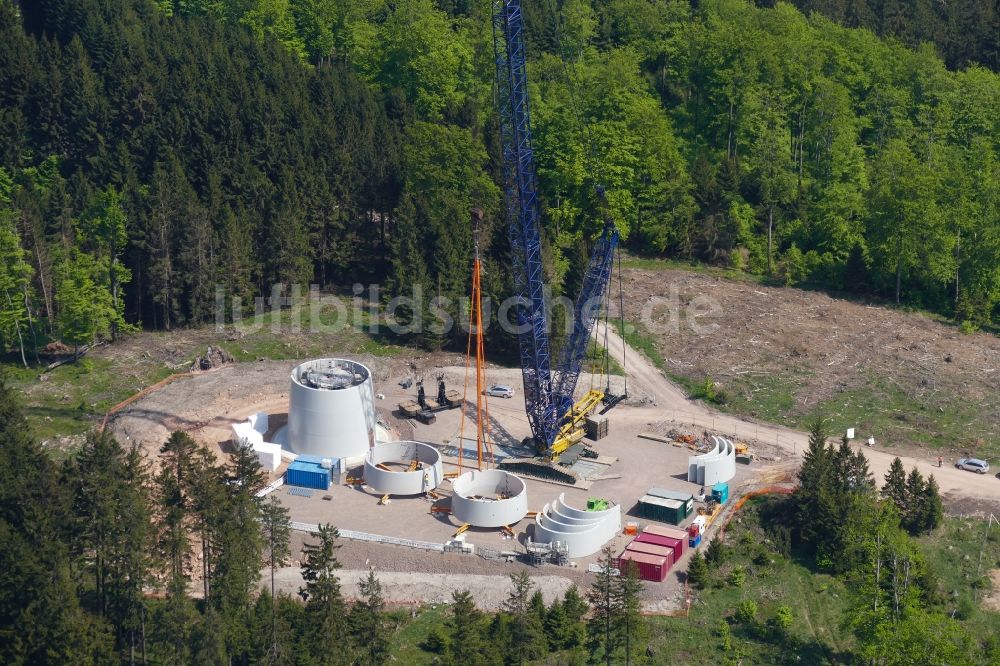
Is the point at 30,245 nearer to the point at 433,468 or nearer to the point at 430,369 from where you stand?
the point at 430,369

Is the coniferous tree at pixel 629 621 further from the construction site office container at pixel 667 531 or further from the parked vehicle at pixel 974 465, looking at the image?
the parked vehicle at pixel 974 465

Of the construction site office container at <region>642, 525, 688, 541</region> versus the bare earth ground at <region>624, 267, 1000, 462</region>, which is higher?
the bare earth ground at <region>624, 267, 1000, 462</region>

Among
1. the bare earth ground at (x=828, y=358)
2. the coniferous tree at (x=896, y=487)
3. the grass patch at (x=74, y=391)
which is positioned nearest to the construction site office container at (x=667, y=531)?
the coniferous tree at (x=896, y=487)

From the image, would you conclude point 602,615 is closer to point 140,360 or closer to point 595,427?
point 595,427

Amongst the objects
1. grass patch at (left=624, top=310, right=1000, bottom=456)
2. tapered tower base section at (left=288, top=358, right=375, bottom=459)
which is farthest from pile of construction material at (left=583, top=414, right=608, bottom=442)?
tapered tower base section at (left=288, top=358, right=375, bottom=459)

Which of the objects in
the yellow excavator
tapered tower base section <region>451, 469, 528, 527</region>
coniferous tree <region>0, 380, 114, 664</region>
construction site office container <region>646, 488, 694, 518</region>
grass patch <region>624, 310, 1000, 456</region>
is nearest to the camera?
coniferous tree <region>0, 380, 114, 664</region>

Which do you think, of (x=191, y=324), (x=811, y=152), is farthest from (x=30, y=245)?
(x=811, y=152)

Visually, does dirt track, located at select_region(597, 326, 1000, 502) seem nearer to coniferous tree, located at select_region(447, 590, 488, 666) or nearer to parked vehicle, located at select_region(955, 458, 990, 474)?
parked vehicle, located at select_region(955, 458, 990, 474)

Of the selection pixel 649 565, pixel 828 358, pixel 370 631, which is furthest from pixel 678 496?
pixel 828 358
